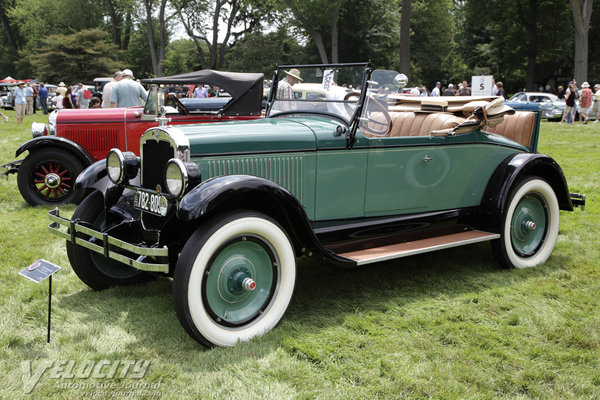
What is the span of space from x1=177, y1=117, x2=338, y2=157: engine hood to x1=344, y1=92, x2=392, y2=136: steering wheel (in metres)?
0.25

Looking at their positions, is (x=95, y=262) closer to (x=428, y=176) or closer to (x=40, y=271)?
(x=40, y=271)

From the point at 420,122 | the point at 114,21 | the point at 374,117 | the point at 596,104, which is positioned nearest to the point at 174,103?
the point at 420,122

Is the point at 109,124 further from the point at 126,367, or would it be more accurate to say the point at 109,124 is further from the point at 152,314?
the point at 126,367

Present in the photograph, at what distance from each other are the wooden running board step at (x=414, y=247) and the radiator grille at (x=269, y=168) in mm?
646

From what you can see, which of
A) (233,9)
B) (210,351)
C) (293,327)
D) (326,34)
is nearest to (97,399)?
(210,351)

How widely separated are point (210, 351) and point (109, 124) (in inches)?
217

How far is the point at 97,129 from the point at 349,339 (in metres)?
5.77

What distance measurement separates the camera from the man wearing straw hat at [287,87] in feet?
15.7

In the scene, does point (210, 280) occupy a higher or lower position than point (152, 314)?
higher

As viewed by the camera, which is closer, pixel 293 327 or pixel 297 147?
pixel 293 327

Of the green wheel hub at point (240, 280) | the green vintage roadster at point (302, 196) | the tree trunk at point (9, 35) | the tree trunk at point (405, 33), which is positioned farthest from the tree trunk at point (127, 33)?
the green wheel hub at point (240, 280)

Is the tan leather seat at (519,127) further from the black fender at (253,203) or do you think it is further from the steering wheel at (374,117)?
the black fender at (253,203)

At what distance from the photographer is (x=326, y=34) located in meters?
40.0

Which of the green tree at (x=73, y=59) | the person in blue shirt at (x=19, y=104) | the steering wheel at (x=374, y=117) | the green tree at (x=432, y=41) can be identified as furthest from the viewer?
the green tree at (x=432, y=41)
